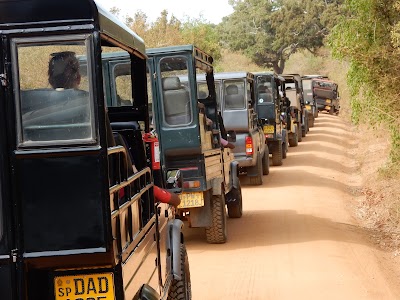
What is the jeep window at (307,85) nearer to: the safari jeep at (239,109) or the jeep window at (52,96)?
the safari jeep at (239,109)

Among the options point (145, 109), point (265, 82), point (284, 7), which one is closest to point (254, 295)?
point (145, 109)

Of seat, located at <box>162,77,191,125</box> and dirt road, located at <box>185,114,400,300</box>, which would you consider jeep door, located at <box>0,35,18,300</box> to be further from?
seat, located at <box>162,77,191,125</box>

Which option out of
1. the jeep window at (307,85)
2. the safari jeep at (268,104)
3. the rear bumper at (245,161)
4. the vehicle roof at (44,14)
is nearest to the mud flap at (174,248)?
the vehicle roof at (44,14)

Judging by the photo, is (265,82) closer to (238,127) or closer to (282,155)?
(282,155)

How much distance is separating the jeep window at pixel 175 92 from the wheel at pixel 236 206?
2403 mm

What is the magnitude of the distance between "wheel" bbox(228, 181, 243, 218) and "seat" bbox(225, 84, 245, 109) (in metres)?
3.51

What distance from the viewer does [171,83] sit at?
9625 millimetres

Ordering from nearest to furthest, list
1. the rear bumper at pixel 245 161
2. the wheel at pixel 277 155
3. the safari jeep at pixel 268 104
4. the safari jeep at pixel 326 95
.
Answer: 1. the rear bumper at pixel 245 161
2. the safari jeep at pixel 268 104
3. the wheel at pixel 277 155
4. the safari jeep at pixel 326 95

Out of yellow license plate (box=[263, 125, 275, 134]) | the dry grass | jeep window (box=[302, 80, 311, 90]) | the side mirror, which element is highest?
jeep window (box=[302, 80, 311, 90])

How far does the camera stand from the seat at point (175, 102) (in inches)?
380

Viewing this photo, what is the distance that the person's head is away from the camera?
361 cm

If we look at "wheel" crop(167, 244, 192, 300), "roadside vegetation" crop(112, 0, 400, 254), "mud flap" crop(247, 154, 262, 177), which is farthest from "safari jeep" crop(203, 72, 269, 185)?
"wheel" crop(167, 244, 192, 300)

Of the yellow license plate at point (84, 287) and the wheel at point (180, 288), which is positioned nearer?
the yellow license plate at point (84, 287)

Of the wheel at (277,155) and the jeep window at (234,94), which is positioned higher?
the jeep window at (234,94)
